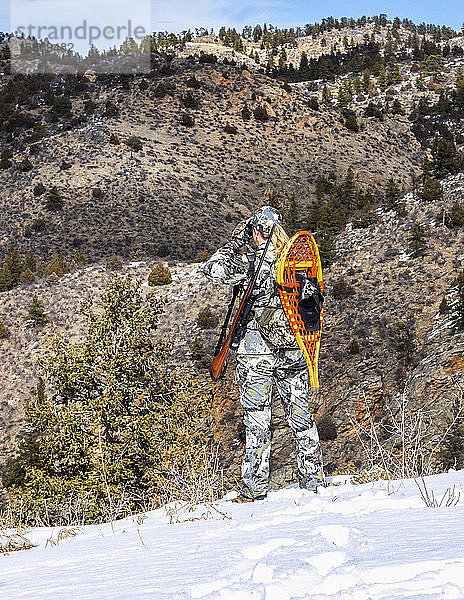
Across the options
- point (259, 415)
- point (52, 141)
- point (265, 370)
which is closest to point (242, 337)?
point (265, 370)

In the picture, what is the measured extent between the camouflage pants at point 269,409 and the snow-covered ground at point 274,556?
54 centimetres

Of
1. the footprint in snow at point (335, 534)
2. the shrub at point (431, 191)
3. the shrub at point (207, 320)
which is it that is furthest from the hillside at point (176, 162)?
the footprint in snow at point (335, 534)

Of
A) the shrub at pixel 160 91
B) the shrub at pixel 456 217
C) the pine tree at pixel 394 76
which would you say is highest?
the pine tree at pixel 394 76

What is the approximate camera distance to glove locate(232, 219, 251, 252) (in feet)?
14.1

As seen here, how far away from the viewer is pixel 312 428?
4.14m

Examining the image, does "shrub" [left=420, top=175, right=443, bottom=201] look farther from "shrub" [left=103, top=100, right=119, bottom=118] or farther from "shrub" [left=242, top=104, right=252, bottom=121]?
"shrub" [left=103, top=100, right=119, bottom=118]

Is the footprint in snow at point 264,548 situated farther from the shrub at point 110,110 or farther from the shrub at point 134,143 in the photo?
the shrub at point 110,110

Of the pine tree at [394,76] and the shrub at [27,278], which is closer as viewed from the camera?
the shrub at [27,278]

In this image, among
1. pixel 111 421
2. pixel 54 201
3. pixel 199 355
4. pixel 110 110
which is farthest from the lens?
pixel 110 110

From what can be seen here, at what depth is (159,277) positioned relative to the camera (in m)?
20.0

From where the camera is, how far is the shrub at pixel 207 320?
16.5 metres

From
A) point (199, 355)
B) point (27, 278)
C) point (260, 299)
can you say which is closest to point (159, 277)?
point (27, 278)

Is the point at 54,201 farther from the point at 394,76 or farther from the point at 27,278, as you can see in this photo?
the point at 394,76

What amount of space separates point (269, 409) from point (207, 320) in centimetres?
1242
